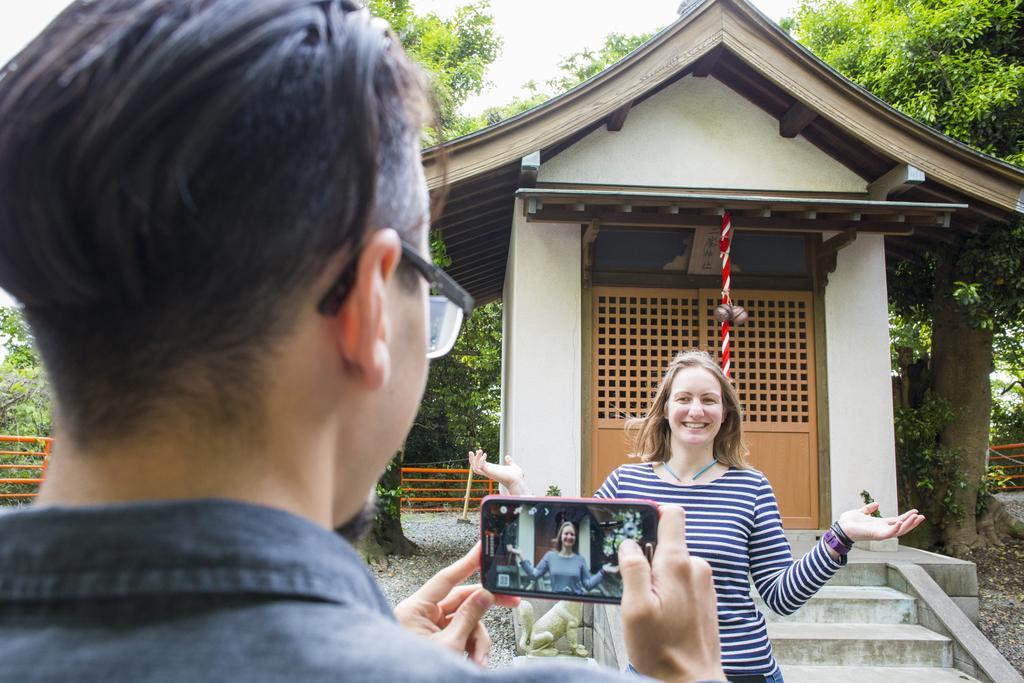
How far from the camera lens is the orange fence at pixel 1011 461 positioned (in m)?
16.5

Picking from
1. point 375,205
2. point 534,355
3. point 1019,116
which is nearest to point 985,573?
point 1019,116

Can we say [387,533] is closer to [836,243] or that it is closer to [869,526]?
[836,243]

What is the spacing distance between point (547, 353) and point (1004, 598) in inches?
211

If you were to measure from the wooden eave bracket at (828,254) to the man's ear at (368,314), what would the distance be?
22.5 ft

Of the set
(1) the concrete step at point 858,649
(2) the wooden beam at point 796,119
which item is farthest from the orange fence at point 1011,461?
(1) the concrete step at point 858,649

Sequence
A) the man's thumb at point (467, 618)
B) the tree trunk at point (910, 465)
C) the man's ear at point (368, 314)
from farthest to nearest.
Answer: the tree trunk at point (910, 465), the man's thumb at point (467, 618), the man's ear at point (368, 314)

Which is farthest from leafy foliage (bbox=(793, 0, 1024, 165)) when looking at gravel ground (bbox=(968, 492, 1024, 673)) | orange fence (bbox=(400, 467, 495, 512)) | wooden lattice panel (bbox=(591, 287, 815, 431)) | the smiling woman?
orange fence (bbox=(400, 467, 495, 512))

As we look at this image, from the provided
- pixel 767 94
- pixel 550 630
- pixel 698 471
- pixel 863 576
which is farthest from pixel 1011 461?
pixel 698 471

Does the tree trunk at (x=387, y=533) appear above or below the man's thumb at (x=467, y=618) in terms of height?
below

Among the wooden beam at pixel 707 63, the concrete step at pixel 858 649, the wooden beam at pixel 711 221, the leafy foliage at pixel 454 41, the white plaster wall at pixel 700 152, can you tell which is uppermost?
the leafy foliage at pixel 454 41

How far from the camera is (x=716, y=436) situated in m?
2.83

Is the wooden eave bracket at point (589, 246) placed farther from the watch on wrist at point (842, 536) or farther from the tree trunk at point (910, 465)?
the watch on wrist at point (842, 536)

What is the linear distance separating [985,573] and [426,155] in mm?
7455

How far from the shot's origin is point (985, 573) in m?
8.13
